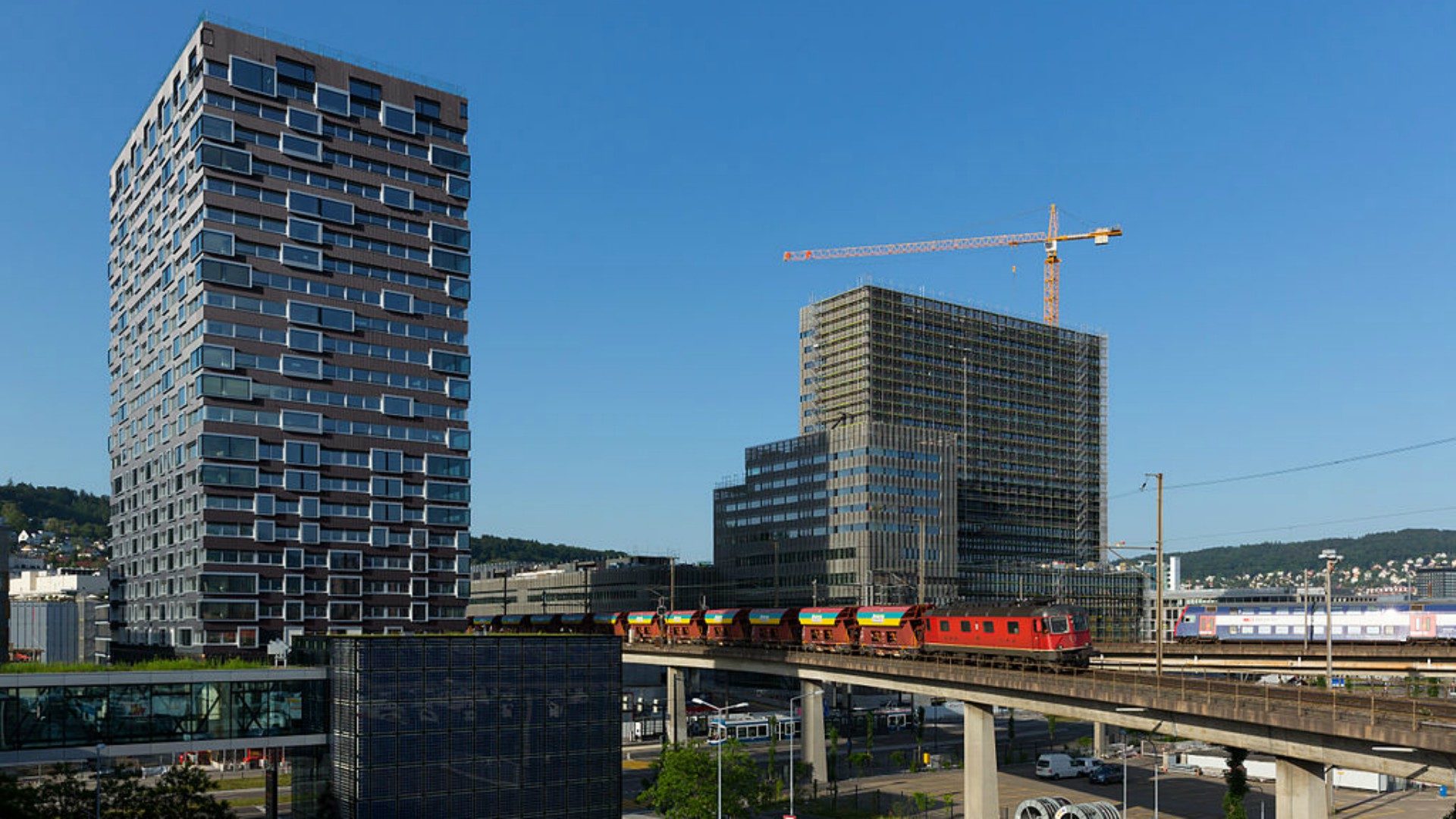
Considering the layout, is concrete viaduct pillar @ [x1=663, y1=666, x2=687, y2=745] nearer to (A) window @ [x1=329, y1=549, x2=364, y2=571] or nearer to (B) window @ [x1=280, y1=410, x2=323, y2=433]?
(A) window @ [x1=329, y1=549, x2=364, y2=571]

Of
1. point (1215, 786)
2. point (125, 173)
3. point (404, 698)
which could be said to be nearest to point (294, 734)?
point (404, 698)

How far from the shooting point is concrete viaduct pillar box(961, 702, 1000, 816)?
83562mm

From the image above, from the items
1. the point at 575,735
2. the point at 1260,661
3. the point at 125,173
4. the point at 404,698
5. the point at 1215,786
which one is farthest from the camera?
the point at 125,173

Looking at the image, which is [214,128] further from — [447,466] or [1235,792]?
[1235,792]

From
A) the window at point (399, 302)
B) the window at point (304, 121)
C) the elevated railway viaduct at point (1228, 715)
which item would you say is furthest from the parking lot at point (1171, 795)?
the window at point (304, 121)

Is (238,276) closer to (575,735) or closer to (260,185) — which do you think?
(260,185)

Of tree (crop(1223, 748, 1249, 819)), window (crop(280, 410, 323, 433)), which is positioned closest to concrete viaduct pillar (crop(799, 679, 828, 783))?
tree (crop(1223, 748, 1249, 819))

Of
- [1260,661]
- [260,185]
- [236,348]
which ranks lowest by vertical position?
[1260,661]

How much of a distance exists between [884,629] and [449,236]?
78.9 metres

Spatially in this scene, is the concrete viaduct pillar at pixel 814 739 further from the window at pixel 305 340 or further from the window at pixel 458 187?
the window at pixel 458 187

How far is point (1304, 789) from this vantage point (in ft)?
196

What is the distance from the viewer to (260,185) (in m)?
136

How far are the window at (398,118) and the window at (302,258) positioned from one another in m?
19.0

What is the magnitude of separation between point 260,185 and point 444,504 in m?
42.3
